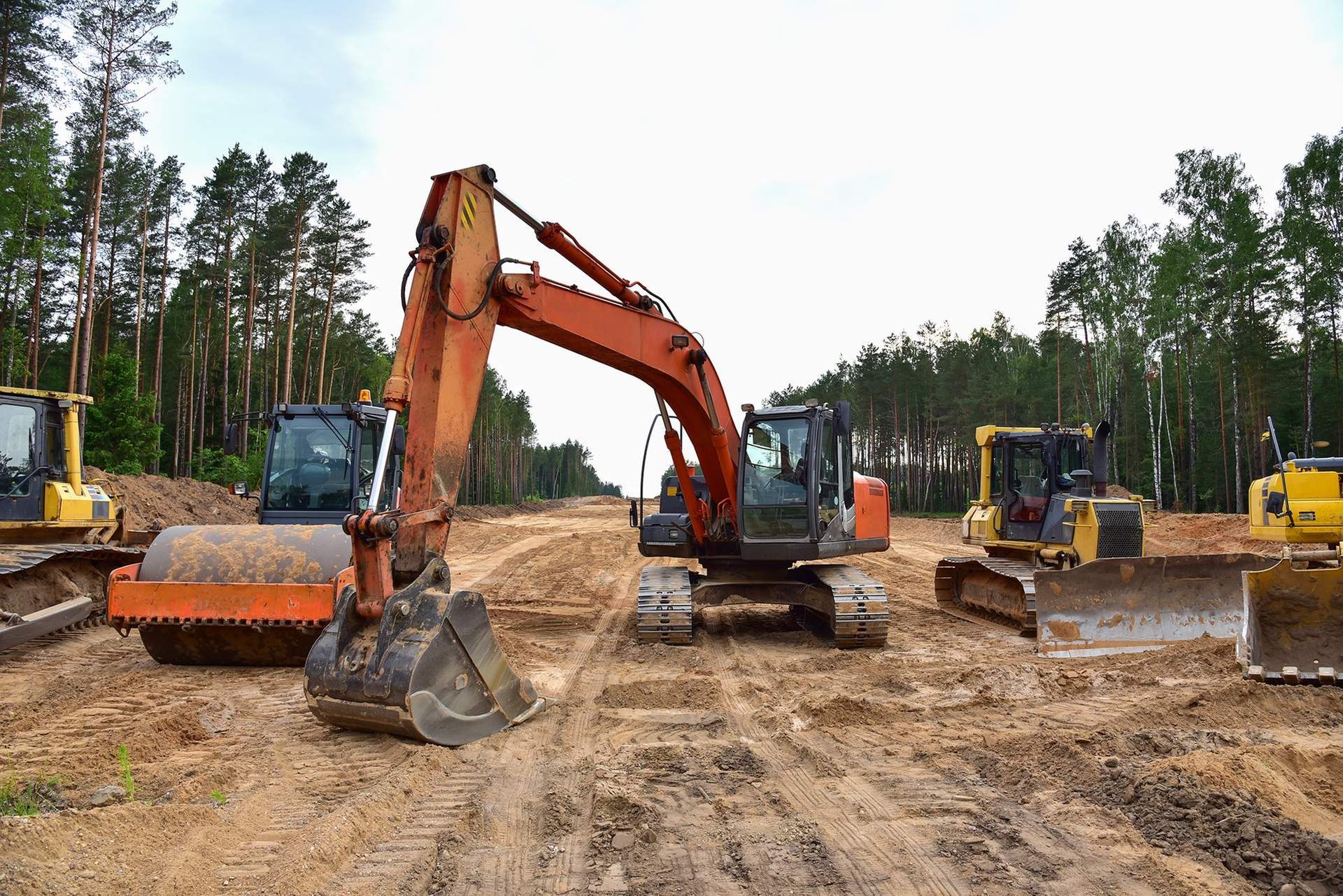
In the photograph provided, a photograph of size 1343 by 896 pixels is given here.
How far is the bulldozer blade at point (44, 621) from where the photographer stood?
7262 mm

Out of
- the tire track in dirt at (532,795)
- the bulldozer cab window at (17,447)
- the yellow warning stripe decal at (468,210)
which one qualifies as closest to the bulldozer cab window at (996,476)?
the tire track in dirt at (532,795)

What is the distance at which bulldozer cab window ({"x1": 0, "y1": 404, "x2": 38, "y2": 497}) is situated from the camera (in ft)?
28.0

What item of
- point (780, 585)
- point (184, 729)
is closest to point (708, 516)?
point (780, 585)

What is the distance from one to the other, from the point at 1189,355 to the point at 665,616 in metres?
32.6

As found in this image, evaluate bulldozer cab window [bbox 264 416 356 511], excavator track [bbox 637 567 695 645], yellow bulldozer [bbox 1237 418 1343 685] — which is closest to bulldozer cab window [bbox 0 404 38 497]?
bulldozer cab window [bbox 264 416 356 511]

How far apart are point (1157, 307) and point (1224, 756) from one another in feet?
108

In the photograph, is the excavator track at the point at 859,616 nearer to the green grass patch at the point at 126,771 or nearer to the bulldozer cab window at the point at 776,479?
the bulldozer cab window at the point at 776,479

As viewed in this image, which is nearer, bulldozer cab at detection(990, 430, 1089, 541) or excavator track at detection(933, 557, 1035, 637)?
excavator track at detection(933, 557, 1035, 637)

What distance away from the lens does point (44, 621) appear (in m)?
7.66

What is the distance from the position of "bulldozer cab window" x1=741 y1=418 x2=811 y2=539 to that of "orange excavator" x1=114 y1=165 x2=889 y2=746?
14 mm

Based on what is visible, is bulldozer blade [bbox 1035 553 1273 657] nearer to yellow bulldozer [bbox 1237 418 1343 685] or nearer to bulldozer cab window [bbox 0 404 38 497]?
yellow bulldozer [bbox 1237 418 1343 685]

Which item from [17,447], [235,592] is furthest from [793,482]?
[17,447]

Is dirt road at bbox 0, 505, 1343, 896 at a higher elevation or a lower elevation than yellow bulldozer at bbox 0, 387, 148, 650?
lower

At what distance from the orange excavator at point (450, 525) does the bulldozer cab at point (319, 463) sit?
2013 millimetres
